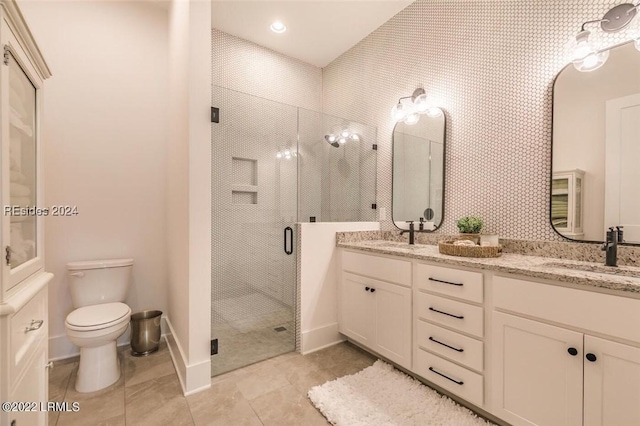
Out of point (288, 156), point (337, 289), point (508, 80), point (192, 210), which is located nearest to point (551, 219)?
point (508, 80)

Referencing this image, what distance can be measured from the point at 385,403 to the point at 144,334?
1930 millimetres

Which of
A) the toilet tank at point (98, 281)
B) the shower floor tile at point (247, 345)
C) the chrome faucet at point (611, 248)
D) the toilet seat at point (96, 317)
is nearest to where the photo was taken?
the chrome faucet at point (611, 248)

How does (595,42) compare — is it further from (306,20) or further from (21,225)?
(21,225)

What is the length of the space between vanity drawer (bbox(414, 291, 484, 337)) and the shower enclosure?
1.04 meters

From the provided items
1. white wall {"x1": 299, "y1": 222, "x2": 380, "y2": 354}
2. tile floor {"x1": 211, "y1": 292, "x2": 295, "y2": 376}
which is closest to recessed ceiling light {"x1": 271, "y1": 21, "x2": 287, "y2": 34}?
white wall {"x1": 299, "y1": 222, "x2": 380, "y2": 354}

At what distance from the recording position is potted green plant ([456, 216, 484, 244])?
193 centimetres

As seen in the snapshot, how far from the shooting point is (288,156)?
2363 mm

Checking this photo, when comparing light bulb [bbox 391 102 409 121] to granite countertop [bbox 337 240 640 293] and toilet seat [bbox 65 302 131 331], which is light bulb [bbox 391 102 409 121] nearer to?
granite countertop [bbox 337 240 640 293]

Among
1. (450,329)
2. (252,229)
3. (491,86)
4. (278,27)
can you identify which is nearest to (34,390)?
(252,229)

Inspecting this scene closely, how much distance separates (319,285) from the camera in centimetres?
239

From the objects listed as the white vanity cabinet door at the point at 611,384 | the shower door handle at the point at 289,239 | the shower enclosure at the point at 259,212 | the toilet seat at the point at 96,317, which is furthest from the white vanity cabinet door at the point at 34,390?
the white vanity cabinet door at the point at 611,384

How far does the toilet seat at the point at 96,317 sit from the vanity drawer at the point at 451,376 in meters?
2.02

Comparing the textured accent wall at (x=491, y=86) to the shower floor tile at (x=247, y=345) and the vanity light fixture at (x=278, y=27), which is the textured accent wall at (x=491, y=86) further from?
the shower floor tile at (x=247, y=345)

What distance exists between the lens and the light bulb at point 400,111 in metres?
2.58
